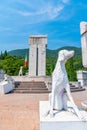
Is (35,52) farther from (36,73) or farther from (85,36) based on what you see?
(85,36)

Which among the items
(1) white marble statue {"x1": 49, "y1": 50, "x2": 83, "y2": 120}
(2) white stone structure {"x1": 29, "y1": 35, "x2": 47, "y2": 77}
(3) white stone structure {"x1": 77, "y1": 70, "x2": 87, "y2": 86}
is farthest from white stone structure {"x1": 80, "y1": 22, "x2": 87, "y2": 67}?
(2) white stone structure {"x1": 29, "y1": 35, "x2": 47, "y2": 77}

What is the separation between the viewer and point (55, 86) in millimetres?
4820

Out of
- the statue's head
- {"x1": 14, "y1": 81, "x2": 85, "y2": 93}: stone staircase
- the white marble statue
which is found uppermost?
Result: the statue's head

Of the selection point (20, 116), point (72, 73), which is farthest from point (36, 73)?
point (20, 116)

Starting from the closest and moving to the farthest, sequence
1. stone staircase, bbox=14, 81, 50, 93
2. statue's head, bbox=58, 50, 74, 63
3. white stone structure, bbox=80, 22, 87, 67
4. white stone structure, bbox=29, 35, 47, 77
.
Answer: statue's head, bbox=58, 50, 74, 63 < white stone structure, bbox=80, 22, 87, 67 < stone staircase, bbox=14, 81, 50, 93 < white stone structure, bbox=29, 35, 47, 77

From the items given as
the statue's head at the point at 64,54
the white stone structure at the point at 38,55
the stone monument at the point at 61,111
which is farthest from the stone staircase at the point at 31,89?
the statue's head at the point at 64,54

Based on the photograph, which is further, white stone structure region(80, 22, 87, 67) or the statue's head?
white stone structure region(80, 22, 87, 67)

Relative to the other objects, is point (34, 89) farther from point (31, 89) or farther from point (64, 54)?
point (64, 54)

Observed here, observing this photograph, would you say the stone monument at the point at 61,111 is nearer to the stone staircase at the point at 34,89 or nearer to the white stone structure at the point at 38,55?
the stone staircase at the point at 34,89

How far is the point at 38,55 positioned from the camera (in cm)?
2527

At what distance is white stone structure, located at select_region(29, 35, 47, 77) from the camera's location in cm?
2509

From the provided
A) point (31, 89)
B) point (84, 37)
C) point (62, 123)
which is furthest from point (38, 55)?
point (62, 123)

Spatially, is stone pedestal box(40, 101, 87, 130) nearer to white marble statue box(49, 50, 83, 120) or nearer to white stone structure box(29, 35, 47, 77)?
A: white marble statue box(49, 50, 83, 120)

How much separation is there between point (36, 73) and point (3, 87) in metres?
11.2
